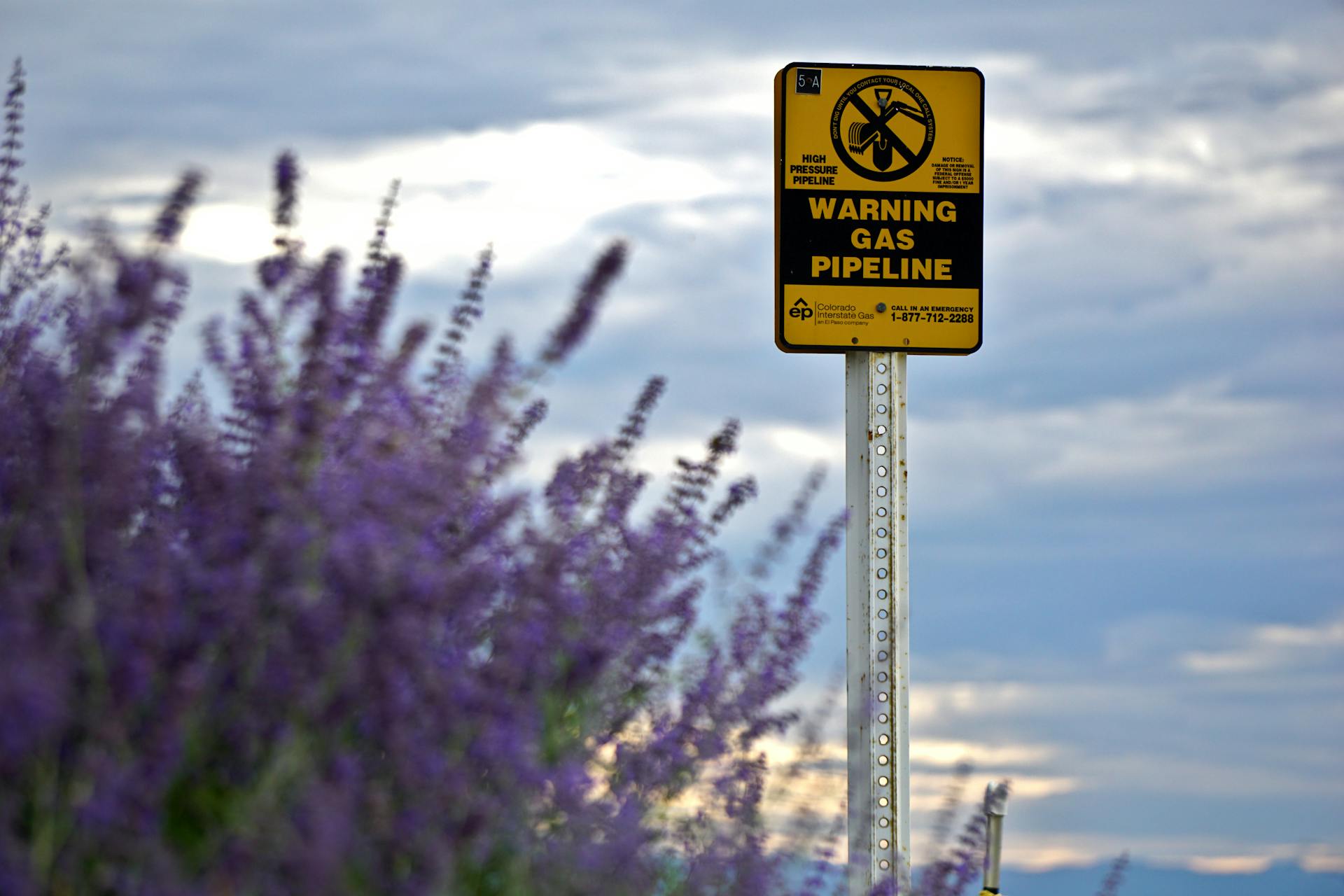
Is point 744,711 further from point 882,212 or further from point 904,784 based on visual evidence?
point 882,212

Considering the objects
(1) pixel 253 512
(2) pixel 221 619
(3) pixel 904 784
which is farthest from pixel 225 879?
(3) pixel 904 784

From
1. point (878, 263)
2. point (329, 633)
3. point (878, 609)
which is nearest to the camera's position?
point (329, 633)

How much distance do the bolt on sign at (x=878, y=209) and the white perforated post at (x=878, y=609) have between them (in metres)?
0.17

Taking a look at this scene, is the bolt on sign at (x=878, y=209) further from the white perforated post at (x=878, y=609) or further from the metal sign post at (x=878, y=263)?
the white perforated post at (x=878, y=609)

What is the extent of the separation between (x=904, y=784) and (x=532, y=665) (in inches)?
108

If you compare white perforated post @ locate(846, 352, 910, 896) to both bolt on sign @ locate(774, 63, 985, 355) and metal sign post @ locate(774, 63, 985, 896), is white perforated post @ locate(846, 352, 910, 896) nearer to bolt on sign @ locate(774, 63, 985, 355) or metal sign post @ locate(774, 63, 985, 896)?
metal sign post @ locate(774, 63, 985, 896)

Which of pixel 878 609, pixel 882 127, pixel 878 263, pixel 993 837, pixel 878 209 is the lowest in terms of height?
pixel 993 837

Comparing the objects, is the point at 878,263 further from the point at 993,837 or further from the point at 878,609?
the point at 993,837

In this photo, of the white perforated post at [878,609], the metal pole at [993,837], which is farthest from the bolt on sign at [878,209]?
the metal pole at [993,837]

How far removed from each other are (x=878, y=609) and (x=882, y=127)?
1.59 m

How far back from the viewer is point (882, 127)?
17.2ft

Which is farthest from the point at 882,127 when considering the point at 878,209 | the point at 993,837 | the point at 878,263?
the point at 993,837

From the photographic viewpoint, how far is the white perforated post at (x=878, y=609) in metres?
4.79

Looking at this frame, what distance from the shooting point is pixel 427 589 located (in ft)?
6.36
